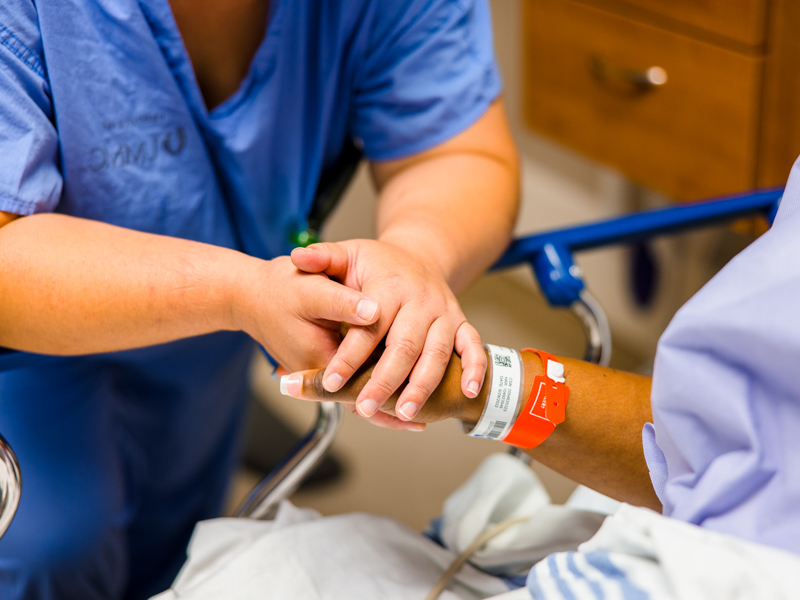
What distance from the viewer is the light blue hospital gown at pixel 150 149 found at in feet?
2.25

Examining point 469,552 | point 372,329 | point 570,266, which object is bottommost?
point 469,552

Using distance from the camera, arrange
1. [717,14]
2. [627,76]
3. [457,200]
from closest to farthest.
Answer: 1. [457,200]
2. [717,14]
3. [627,76]

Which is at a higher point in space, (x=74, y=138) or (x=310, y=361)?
(x=74, y=138)

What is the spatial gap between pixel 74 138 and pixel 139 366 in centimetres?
28

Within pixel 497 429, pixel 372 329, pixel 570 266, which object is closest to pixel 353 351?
pixel 372 329

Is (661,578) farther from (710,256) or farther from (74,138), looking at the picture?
(710,256)

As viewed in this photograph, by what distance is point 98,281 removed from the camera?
665 mm

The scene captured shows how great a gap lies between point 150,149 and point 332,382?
1.02 feet

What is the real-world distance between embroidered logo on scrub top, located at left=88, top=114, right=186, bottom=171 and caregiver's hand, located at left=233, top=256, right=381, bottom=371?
0.55ft

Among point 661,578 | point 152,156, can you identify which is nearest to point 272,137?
point 152,156

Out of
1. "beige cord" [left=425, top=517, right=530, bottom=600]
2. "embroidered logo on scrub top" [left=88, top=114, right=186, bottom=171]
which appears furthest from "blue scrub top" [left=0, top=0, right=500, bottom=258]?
"beige cord" [left=425, top=517, right=530, bottom=600]

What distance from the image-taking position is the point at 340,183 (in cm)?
93

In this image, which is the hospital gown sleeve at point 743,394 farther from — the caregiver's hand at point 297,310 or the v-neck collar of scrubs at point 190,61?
the v-neck collar of scrubs at point 190,61

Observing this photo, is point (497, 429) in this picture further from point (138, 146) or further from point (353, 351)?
point (138, 146)
